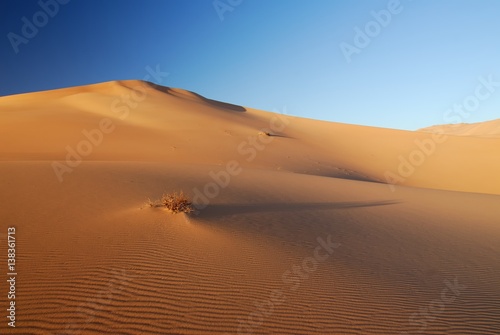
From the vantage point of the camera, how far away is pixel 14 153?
15.3 m

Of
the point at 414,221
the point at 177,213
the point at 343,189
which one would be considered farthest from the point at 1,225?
the point at 343,189

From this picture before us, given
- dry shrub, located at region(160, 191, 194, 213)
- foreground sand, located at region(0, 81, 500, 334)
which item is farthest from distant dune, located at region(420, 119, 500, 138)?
dry shrub, located at region(160, 191, 194, 213)

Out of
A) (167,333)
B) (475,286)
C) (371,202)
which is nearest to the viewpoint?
(167,333)

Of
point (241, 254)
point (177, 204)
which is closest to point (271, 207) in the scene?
point (177, 204)

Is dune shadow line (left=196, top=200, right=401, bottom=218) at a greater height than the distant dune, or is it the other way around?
the distant dune

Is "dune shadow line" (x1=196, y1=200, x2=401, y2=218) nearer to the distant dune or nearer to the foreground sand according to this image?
the foreground sand

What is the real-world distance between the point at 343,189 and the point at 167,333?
11.3m

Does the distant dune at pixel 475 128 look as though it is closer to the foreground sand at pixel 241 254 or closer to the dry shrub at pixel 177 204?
the foreground sand at pixel 241 254

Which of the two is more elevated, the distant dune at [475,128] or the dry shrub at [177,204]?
the distant dune at [475,128]

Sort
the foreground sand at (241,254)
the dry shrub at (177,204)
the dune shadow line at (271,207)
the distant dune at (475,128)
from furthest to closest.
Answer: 1. the distant dune at (475,128)
2. the dune shadow line at (271,207)
3. the dry shrub at (177,204)
4. the foreground sand at (241,254)

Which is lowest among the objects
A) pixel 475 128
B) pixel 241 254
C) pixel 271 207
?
pixel 241 254

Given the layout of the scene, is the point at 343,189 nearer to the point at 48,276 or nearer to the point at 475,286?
the point at 475,286

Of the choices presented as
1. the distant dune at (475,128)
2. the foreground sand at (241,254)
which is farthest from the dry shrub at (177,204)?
the distant dune at (475,128)

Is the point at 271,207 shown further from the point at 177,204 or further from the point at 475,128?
the point at 475,128
